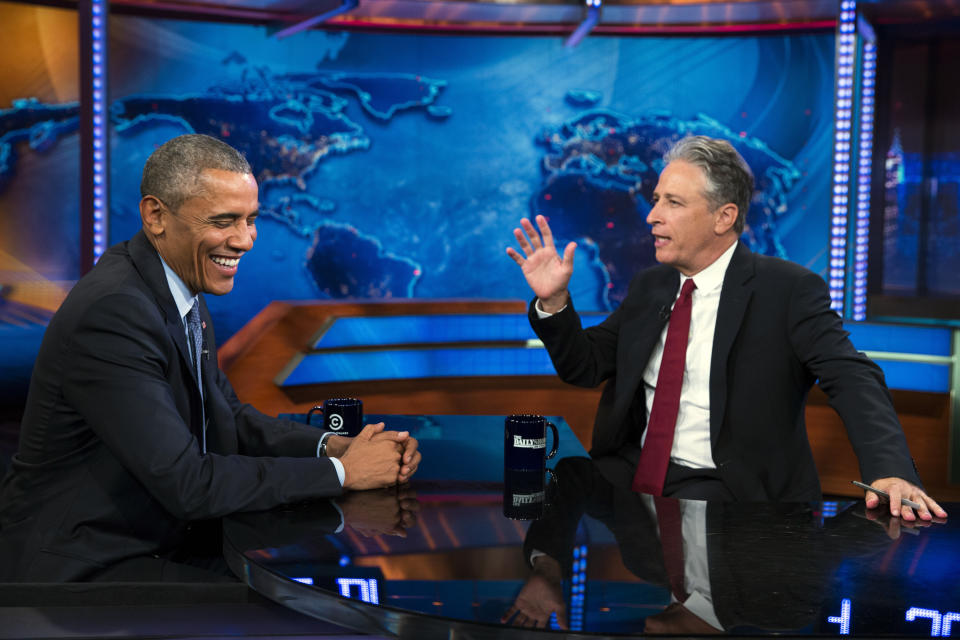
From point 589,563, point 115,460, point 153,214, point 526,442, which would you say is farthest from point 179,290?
point 589,563

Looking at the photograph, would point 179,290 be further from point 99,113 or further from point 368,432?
point 99,113

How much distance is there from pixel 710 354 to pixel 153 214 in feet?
4.26

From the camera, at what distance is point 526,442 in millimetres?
1451

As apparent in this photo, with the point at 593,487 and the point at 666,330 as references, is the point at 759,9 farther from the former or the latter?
the point at 593,487

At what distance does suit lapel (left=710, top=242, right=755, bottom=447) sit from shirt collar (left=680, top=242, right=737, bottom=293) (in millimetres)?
34

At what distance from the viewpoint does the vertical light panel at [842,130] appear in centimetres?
344

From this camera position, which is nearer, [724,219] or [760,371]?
[760,371]

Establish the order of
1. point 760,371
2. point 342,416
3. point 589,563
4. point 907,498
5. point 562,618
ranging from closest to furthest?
point 562,618, point 589,563, point 907,498, point 342,416, point 760,371

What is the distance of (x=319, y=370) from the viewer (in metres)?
4.19

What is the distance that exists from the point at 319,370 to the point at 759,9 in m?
3.83

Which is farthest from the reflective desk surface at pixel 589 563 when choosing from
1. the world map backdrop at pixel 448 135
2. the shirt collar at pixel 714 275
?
the world map backdrop at pixel 448 135

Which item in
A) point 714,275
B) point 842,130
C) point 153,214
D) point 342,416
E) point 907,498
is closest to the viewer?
point 907,498

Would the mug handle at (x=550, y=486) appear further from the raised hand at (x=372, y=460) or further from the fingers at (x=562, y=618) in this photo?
the fingers at (x=562, y=618)

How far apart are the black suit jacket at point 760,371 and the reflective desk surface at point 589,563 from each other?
0.46m
